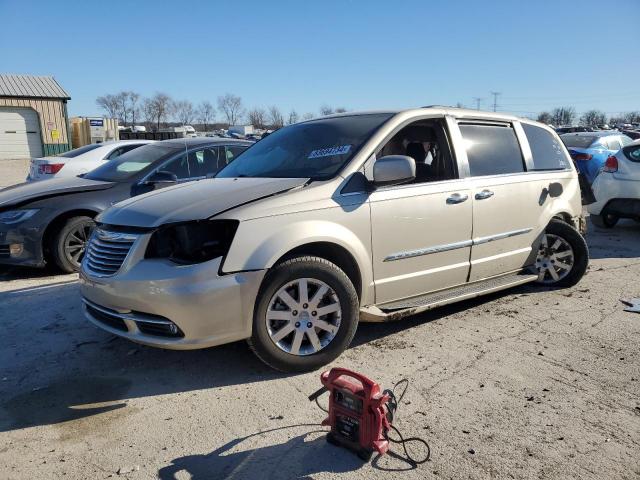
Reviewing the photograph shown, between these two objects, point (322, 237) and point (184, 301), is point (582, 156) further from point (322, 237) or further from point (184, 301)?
point (184, 301)

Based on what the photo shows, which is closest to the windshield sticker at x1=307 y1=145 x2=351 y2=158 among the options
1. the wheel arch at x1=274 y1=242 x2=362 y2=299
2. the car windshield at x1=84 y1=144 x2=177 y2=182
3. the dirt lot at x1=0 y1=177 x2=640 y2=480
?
the wheel arch at x1=274 y1=242 x2=362 y2=299

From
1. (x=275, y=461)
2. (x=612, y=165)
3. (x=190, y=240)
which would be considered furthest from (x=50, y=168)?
(x=612, y=165)

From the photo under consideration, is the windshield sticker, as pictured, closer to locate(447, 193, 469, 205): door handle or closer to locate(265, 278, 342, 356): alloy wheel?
locate(447, 193, 469, 205): door handle

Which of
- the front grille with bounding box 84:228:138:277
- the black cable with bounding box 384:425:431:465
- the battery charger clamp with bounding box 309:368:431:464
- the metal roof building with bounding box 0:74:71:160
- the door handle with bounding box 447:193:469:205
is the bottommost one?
the black cable with bounding box 384:425:431:465

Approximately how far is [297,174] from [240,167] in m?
0.84

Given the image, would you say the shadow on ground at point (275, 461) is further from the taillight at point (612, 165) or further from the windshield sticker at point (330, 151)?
the taillight at point (612, 165)

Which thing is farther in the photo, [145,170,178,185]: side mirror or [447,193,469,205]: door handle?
[145,170,178,185]: side mirror

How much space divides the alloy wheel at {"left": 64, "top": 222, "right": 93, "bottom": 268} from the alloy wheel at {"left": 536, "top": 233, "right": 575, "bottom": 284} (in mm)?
5017

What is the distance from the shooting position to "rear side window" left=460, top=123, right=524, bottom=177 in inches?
182

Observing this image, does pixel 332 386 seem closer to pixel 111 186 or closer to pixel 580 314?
pixel 580 314

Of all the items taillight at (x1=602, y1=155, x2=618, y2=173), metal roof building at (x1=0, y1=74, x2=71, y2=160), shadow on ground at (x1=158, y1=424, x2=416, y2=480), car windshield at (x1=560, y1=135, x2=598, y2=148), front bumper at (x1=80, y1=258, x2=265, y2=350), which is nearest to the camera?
shadow on ground at (x1=158, y1=424, x2=416, y2=480)

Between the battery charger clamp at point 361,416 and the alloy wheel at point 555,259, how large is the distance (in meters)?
3.28

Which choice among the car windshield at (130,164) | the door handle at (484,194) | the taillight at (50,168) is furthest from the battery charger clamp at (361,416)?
the taillight at (50,168)

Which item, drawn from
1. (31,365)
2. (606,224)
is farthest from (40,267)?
(606,224)
